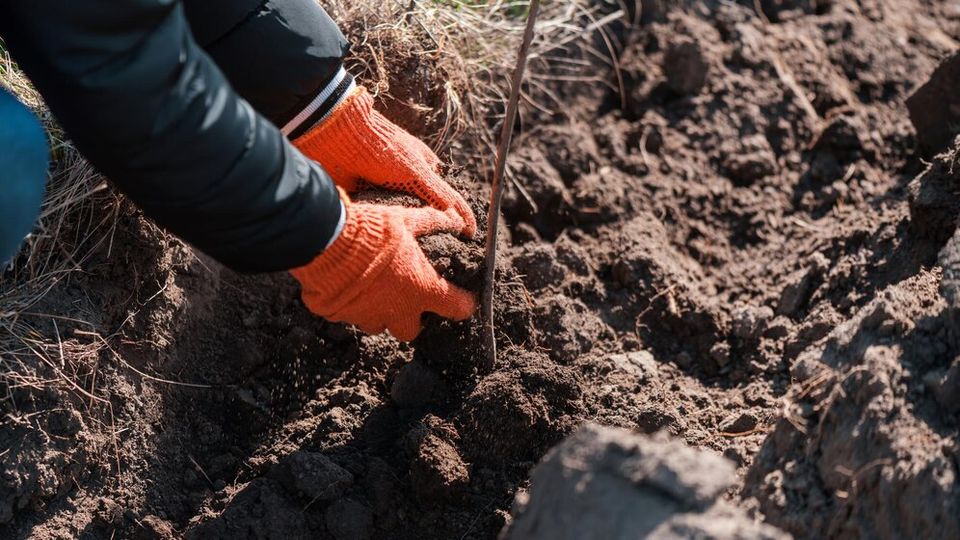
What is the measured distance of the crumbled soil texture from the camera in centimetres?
193

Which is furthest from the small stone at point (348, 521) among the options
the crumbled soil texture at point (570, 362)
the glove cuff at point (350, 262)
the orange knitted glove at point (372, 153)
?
the orange knitted glove at point (372, 153)

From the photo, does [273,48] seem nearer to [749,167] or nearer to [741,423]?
[741,423]

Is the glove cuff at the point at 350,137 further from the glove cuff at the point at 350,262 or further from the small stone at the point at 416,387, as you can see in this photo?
the small stone at the point at 416,387

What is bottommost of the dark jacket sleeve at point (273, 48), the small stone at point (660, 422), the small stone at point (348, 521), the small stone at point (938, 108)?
the small stone at point (348, 521)

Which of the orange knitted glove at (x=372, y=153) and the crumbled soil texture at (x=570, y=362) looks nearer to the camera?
the crumbled soil texture at (x=570, y=362)

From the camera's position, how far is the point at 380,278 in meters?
2.23

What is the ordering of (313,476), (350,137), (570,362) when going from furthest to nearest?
1. (570,362)
2. (350,137)
3. (313,476)

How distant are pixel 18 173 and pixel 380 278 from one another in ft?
2.62

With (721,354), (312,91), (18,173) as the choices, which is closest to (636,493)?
(721,354)

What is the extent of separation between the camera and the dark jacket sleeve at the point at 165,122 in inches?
70.2

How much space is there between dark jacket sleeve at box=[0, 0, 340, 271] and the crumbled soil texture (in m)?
0.56

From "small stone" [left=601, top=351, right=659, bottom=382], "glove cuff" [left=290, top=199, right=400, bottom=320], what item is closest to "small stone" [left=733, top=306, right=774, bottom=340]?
"small stone" [left=601, top=351, right=659, bottom=382]

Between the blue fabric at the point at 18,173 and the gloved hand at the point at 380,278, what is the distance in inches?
22.7

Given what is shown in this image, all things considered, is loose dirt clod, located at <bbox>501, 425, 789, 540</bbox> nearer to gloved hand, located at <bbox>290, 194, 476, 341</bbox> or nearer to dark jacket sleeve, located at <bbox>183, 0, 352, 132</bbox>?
gloved hand, located at <bbox>290, 194, 476, 341</bbox>
